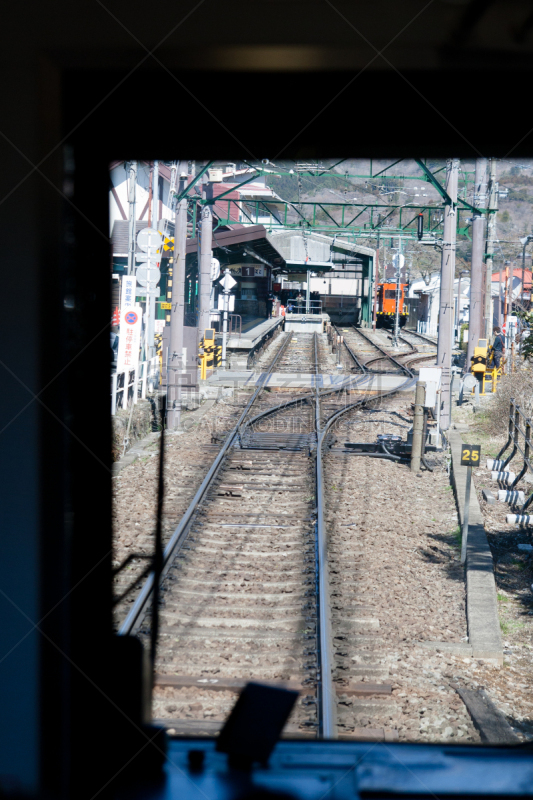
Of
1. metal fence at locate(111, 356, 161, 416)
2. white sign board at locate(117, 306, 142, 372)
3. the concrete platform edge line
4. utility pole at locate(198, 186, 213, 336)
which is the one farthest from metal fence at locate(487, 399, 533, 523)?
utility pole at locate(198, 186, 213, 336)

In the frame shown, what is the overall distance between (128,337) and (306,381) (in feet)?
20.5

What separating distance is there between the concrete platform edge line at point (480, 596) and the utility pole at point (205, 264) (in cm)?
891

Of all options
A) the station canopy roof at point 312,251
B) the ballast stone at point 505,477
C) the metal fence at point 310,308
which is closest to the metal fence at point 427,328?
the station canopy roof at point 312,251

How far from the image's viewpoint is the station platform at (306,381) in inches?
580

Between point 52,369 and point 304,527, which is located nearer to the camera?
point 52,369

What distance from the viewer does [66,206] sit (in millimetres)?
1839

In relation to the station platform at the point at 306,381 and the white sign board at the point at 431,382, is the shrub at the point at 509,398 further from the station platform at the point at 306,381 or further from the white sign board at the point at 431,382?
the station platform at the point at 306,381

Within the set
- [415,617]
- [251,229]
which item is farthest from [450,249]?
[251,229]

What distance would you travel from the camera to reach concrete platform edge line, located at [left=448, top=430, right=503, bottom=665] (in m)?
4.12

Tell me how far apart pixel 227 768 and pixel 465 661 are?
8.14 feet

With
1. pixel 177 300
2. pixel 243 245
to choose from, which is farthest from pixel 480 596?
pixel 243 245

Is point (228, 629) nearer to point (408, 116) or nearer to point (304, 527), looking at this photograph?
point (304, 527)

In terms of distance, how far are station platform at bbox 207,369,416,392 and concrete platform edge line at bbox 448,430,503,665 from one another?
26.6ft

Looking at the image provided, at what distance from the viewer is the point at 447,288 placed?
31.4ft
